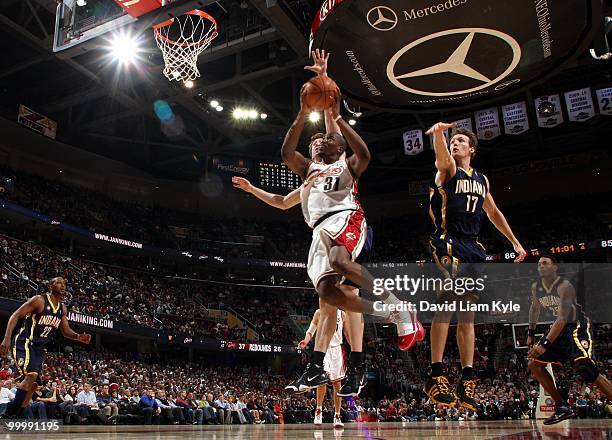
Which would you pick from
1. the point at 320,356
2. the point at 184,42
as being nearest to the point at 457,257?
the point at 320,356

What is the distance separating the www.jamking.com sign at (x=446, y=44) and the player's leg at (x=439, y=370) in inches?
177

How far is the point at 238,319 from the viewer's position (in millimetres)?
27922

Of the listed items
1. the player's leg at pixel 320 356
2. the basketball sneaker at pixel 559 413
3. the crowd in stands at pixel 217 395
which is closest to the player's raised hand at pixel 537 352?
the basketball sneaker at pixel 559 413

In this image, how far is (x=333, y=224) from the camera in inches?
170

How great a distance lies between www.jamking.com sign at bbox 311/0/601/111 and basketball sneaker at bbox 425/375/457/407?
4.93m

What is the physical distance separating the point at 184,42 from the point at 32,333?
25.8ft

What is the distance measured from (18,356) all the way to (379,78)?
6.24 meters

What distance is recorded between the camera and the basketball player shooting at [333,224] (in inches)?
166

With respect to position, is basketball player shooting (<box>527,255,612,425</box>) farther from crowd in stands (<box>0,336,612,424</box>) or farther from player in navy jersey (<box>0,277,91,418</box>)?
crowd in stands (<box>0,336,612,424</box>)

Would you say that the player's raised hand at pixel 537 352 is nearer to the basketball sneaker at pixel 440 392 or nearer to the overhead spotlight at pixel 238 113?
the basketball sneaker at pixel 440 392

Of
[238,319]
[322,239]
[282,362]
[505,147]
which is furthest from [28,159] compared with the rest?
[322,239]

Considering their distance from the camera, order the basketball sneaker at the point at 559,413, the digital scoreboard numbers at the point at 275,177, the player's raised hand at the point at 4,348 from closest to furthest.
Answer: the basketball sneaker at the point at 559,413 < the player's raised hand at the point at 4,348 < the digital scoreboard numbers at the point at 275,177

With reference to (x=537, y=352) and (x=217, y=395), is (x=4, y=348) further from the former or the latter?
(x=217, y=395)

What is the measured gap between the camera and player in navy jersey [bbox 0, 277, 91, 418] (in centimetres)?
685
